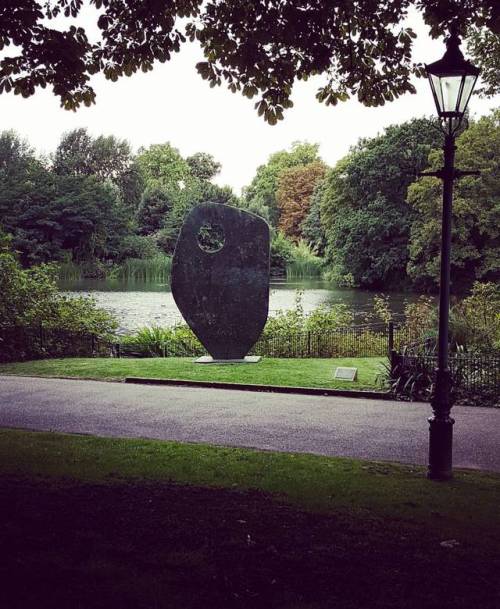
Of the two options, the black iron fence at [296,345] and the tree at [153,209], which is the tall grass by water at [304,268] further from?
the black iron fence at [296,345]

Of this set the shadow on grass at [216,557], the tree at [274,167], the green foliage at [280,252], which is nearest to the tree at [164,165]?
the tree at [274,167]

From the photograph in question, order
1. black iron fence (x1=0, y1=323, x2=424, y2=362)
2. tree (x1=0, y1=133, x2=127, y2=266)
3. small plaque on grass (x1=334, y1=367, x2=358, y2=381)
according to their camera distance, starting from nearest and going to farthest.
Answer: small plaque on grass (x1=334, y1=367, x2=358, y2=381), black iron fence (x1=0, y1=323, x2=424, y2=362), tree (x1=0, y1=133, x2=127, y2=266)

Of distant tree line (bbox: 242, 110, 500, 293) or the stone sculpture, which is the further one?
distant tree line (bbox: 242, 110, 500, 293)

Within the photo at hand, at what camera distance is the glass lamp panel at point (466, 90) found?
6637 mm

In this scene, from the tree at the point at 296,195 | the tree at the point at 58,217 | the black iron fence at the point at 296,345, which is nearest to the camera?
the black iron fence at the point at 296,345

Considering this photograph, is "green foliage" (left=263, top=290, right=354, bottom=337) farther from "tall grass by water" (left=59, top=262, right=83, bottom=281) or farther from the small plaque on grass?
"tall grass by water" (left=59, top=262, right=83, bottom=281)

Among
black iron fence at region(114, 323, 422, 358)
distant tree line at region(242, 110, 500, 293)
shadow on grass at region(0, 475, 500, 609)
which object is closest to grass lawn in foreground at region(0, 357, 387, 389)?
black iron fence at region(114, 323, 422, 358)

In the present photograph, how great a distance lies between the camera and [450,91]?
670 centimetres

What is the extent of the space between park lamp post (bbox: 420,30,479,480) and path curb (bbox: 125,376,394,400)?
201 inches

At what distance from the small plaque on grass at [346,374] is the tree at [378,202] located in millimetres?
34122

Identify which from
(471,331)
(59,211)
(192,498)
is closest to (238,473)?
(192,498)

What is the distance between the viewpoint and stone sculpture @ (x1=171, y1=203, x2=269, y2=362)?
15.8 m

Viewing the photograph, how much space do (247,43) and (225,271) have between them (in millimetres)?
8088

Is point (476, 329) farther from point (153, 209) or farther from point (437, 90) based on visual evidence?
point (153, 209)
